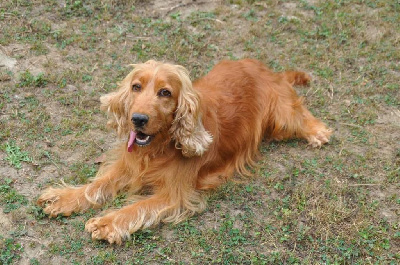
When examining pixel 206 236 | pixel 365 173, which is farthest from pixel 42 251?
pixel 365 173

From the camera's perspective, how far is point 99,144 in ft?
19.8

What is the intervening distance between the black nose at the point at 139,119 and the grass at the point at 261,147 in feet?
3.54

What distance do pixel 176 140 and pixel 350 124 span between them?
8.81 ft

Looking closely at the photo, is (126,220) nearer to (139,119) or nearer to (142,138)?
(142,138)

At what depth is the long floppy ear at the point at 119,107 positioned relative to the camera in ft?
16.4

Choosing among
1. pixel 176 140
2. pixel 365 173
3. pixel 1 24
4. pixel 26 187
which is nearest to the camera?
pixel 176 140

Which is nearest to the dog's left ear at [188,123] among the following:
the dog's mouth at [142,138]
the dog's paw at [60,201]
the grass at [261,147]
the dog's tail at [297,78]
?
the dog's mouth at [142,138]

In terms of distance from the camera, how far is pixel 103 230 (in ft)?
15.6

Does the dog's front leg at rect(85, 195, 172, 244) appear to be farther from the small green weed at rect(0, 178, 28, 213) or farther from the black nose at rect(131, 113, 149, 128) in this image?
the black nose at rect(131, 113, 149, 128)

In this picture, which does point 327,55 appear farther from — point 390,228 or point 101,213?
point 101,213

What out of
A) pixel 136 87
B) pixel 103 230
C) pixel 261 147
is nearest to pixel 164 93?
pixel 136 87

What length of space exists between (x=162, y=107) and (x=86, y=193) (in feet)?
4.08

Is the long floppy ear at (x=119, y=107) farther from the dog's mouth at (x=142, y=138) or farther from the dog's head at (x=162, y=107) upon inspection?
the dog's mouth at (x=142, y=138)

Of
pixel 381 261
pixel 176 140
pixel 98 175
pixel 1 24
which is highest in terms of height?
pixel 1 24
